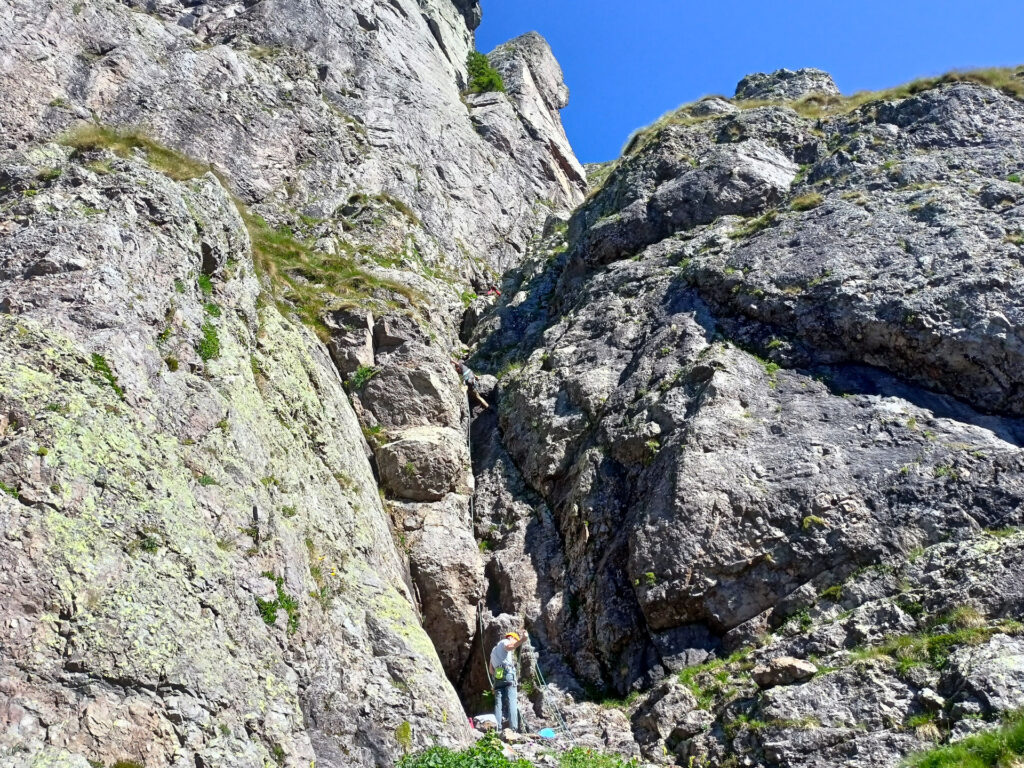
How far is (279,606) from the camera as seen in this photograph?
37.5 ft

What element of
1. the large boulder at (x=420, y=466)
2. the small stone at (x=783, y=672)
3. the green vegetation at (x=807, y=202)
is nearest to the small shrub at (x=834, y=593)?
the small stone at (x=783, y=672)

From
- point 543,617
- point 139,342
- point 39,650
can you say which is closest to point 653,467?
point 543,617

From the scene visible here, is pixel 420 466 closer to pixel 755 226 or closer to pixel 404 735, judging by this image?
pixel 404 735

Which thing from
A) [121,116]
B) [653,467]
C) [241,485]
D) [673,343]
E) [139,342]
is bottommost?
[241,485]

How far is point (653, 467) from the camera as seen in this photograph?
56.6 feet

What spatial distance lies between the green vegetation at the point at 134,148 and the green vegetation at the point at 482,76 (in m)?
32.3

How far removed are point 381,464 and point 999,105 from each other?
874 inches

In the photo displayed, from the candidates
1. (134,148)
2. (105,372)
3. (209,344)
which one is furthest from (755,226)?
(105,372)

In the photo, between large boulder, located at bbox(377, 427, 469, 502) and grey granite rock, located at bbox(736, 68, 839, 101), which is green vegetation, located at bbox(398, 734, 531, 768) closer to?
large boulder, located at bbox(377, 427, 469, 502)

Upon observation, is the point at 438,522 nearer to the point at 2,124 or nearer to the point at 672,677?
the point at 672,677

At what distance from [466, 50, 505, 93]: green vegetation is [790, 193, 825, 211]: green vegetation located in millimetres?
31491

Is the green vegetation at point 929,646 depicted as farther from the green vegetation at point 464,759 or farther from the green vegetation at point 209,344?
the green vegetation at point 209,344

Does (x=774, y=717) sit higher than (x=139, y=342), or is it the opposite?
(x=139, y=342)

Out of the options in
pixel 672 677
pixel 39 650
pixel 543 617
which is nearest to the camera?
pixel 39 650
